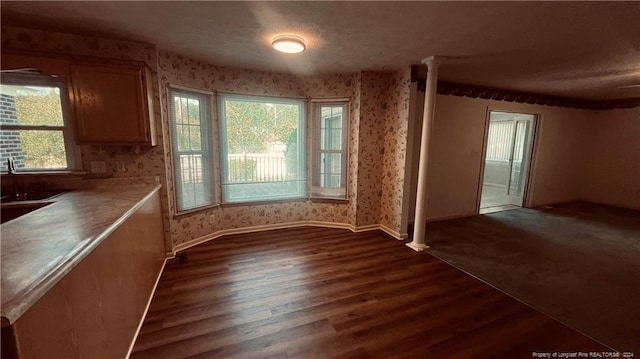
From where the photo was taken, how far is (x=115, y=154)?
103 inches

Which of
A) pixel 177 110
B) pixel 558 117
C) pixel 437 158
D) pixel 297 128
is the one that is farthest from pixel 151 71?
pixel 558 117

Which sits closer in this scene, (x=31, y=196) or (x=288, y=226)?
(x=31, y=196)

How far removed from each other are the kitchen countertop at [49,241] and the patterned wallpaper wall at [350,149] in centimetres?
88

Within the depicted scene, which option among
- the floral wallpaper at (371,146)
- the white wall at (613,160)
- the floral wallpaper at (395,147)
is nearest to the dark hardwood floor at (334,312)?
the floral wallpaper at (395,147)

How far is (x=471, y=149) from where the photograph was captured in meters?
4.59

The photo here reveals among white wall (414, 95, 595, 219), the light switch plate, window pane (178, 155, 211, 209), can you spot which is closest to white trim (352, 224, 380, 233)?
white wall (414, 95, 595, 219)

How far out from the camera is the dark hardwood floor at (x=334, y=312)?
179 cm

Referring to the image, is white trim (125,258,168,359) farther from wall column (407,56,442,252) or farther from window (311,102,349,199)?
wall column (407,56,442,252)

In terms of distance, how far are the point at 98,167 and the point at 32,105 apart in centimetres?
70

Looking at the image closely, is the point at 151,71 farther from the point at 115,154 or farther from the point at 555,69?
the point at 555,69

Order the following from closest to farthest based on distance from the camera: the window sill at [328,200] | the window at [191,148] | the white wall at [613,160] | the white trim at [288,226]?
the window at [191,148]
the white trim at [288,226]
the window sill at [328,200]
the white wall at [613,160]

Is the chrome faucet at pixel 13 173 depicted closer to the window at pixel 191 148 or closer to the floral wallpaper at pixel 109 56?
the floral wallpaper at pixel 109 56

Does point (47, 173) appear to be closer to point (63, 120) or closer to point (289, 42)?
point (63, 120)

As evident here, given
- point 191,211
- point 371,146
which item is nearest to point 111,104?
point 191,211
